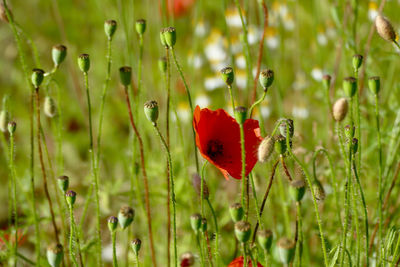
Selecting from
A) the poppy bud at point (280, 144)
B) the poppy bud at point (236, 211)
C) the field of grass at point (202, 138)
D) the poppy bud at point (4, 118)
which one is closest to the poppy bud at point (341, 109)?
the field of grass at point (202, 138)

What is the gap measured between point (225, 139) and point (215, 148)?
36 millimetres

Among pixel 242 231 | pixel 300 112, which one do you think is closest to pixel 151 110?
pixel 242 231

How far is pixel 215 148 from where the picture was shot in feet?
→ 4.64

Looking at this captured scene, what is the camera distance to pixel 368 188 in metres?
1.76

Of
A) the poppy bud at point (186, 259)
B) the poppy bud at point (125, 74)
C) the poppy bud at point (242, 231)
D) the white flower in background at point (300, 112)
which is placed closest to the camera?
the poppy bud at point (242, 231)

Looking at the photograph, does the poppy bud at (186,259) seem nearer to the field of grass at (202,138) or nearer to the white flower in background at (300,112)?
the field of grass at (202,138)

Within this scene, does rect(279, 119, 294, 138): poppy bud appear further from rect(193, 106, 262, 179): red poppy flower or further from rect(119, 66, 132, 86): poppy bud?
rect(119, 66, 132, 86): poppy bud

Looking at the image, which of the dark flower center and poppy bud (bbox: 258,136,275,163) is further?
the dark flower center

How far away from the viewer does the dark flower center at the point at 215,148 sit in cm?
140

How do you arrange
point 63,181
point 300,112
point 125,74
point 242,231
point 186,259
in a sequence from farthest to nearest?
point 300,112 < point 186,259 < point 125,74 < point 63,181 < point 242,231

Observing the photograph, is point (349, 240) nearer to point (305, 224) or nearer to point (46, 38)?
point (305, 224)

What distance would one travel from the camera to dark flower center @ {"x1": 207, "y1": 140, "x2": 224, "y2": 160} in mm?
1397

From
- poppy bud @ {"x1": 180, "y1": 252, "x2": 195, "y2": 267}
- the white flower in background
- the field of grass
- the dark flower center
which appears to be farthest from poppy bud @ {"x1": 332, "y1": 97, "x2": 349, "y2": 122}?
the white flower in background

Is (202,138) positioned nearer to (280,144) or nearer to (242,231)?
(280,144)
